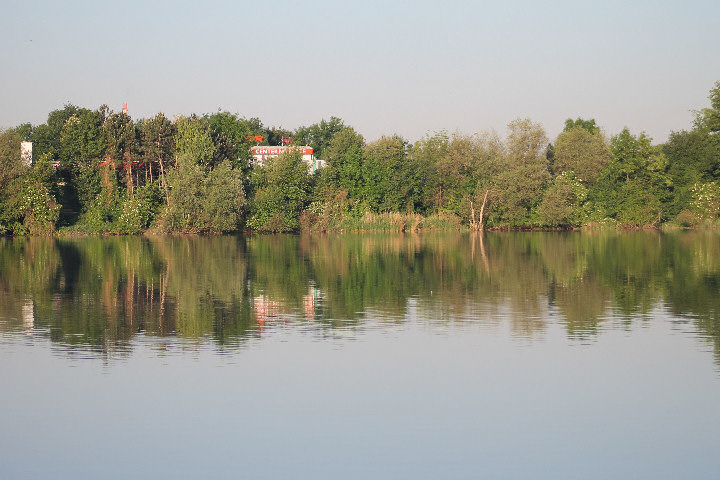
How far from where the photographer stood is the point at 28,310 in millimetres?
20969

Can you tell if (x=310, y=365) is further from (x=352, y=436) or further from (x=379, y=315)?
(x=379, y=315)

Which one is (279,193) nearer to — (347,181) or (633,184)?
(347,181)

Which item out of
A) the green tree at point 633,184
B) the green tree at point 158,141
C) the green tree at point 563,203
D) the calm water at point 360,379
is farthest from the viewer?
the green tree at point 633,184

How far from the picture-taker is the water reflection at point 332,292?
1841cm

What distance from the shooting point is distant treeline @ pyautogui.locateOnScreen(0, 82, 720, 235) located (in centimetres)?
6688

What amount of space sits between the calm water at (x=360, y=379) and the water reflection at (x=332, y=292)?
0.45ft

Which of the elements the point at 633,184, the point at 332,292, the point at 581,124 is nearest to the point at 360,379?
the point at 332,292

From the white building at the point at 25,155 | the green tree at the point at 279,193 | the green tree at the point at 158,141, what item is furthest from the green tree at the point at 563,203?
the white building at the point at 25,155

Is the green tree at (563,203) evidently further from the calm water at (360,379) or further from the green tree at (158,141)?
the calm water at (360,379)

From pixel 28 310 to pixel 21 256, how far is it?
74.8 ft

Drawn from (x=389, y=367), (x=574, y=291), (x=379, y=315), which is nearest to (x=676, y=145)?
(x=574, y=291)

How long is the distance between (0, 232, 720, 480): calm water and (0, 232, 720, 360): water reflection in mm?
137

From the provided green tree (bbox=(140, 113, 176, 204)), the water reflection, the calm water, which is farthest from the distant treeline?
the calm water

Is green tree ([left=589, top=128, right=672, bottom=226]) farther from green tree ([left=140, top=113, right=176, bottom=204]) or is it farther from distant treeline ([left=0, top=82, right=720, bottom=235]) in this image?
green tree ([left=140, top=113, right=176, bottom=204])
